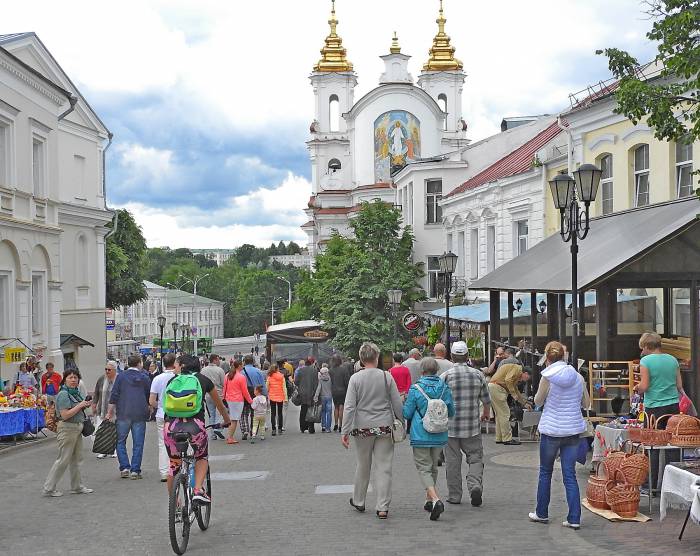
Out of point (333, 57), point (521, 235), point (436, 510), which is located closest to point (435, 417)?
point (436, 510)

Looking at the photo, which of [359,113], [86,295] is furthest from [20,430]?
[359,113]

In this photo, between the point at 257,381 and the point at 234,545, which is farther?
the point at 257,381

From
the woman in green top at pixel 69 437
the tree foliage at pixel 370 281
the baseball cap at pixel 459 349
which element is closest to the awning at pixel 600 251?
the baseball cap at pixel 459 349

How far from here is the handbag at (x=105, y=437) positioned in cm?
1373

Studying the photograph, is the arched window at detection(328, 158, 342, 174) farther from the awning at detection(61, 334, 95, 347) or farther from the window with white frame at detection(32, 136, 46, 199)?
the window with white frame at detection(32, 136, 46, 199)

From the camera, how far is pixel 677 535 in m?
9.16

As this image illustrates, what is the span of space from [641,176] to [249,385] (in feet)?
32.1

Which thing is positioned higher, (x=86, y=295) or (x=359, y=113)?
(x=359, y=113)

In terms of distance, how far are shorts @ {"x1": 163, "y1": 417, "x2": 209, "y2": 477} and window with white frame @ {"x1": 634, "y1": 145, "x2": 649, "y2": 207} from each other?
1529 centimetres

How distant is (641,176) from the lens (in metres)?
22.9

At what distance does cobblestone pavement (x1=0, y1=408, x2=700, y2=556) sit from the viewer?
9.06 m

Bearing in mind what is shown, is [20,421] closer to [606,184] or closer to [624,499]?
[624,499]

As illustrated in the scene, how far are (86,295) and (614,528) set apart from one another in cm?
3254

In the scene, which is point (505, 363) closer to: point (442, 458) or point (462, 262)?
point (442, 458)
